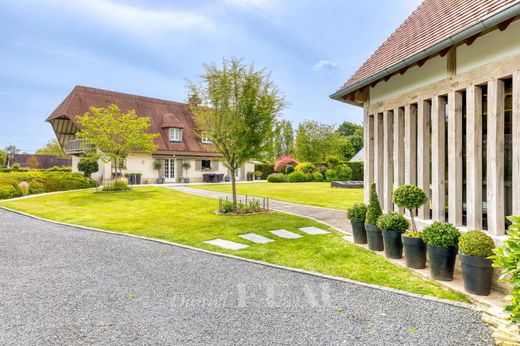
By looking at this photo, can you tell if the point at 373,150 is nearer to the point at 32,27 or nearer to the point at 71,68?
the point at 32,27

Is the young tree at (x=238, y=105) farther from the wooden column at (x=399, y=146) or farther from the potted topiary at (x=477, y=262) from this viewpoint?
the potted topiary at (x=477, y=262)

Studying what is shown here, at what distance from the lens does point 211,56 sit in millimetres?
11883

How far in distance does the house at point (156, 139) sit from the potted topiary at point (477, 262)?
958 inches

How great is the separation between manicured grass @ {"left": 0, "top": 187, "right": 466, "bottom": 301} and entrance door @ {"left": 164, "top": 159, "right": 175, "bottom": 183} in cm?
1415

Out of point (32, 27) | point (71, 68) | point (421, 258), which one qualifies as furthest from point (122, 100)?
point (421, 258)

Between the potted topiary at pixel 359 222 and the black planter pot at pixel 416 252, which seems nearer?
the black planter pot at pixel 416 252

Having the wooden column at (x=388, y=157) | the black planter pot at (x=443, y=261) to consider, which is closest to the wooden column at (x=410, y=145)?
the wooden column at (x=388, y=157)

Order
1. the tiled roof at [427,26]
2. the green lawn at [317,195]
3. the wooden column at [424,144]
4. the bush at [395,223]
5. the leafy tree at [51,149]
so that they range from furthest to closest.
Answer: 1. the leafy tree at [51,149]
2. the green lawn at [317,195]
3. the wooden column at [424,144]
4. the bush at [395,223]
5. the tiled roof at [427,26]

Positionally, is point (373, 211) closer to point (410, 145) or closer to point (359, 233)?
point (359, 233)

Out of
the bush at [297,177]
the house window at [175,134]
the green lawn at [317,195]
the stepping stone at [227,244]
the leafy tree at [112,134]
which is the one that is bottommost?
the stepping stone at [227,244]

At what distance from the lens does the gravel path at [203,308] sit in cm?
316

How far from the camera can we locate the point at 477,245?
402cm

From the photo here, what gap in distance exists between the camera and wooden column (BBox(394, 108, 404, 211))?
22.1ft

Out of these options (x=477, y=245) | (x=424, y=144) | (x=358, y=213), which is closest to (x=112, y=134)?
(x=358, y=213)
